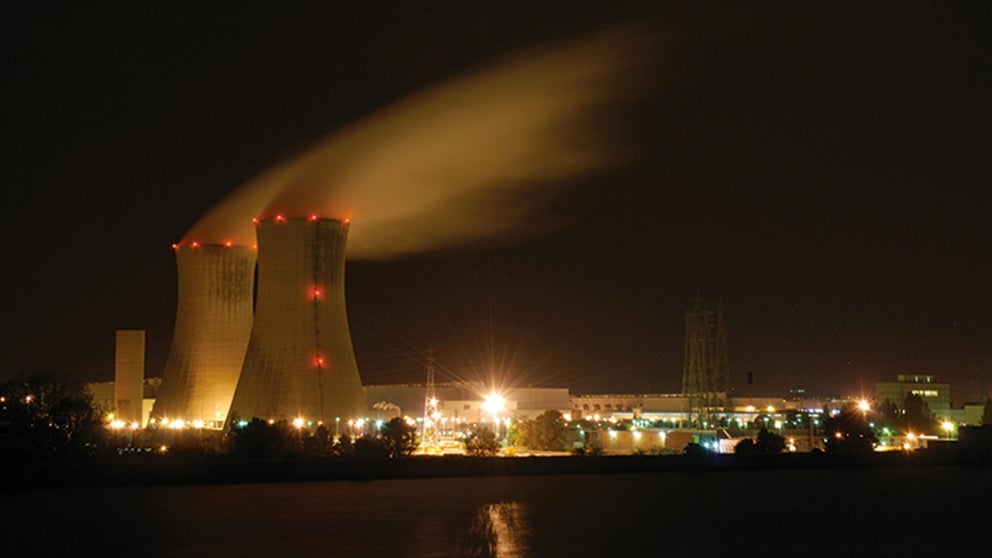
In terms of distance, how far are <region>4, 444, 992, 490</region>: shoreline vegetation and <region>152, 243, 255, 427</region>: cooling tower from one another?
7.61 ft

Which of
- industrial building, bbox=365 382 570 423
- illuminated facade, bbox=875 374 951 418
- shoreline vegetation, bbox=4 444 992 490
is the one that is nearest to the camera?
shoreline vegetation, bbox=4 444 992 490

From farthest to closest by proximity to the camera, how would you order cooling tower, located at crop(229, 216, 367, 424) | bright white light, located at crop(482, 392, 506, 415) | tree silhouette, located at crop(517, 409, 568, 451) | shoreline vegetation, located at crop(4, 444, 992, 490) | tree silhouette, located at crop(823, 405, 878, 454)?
1. bright white light, located at crop(482, 392, 506, 415)
2. tree silhouette, located at crop(517, 409, 568, 451)
3. tree silhouette, located at crop(823, 405, 878, 454)
4. shoreline vegetation, located at crop(4, 444, 992, 490)
5. cooling tower, located at crop(229, 216, 367, 424)

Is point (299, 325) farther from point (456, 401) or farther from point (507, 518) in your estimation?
point (456, 401)

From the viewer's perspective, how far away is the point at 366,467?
42.6 metres

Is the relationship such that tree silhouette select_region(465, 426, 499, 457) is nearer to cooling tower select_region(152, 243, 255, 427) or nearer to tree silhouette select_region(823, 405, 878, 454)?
cooling tower select_region(152, 243, 255, 427)

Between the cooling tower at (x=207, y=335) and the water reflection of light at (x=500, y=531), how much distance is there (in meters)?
13.1

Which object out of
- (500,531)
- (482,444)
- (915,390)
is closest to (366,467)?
(482,444)

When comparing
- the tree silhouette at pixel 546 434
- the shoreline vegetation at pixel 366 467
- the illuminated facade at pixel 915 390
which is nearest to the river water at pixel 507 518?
the shoreline vegetation at pixel 366 467

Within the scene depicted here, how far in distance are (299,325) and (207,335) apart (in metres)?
6.70

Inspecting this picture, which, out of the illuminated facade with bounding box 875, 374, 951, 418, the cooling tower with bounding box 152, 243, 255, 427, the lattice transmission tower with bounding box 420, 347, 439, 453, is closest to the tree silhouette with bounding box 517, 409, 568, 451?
the lattice transmission tower with bounding box 420, 347, 439, 453

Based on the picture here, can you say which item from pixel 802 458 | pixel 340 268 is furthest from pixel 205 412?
pixel 802 458

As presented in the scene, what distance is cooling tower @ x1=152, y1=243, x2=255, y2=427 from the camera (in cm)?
4428

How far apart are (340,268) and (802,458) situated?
2002 cm

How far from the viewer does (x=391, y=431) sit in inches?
1734
